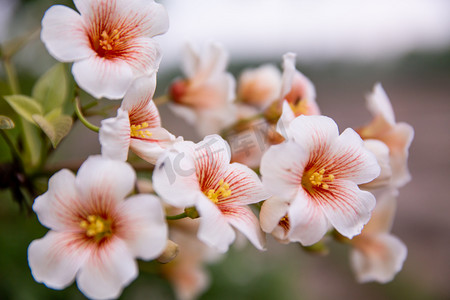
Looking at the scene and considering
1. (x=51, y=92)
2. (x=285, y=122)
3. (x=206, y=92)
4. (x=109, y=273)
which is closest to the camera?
(x=109, y=273)

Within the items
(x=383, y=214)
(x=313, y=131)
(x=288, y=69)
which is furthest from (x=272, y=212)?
(x=383, y=214)

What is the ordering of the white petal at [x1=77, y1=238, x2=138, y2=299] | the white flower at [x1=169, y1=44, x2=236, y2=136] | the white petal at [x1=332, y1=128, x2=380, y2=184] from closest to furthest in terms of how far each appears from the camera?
1. the white petal at [x1=77, y1=238, x2=138, y2=299]
2. the white petal at [x1=332, y1=128, x2=380, y2=184]
3. the white flower at [x1=169, y1=44, x2=236, y2=136]

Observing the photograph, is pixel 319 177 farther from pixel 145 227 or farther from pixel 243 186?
pixel 145 227

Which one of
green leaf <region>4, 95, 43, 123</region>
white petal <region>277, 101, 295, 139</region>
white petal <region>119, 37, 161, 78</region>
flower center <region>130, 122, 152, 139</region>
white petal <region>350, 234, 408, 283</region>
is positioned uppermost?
white petal <region>119, 37, 161, 78</region>

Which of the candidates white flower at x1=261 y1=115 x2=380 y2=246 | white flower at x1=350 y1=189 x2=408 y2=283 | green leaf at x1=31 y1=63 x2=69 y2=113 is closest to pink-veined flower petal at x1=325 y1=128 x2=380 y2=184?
white flower at x1=261 y1=115 x2=380 y2=246

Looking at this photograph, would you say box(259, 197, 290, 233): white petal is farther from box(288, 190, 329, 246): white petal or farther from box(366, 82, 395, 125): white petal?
box(366, 82, 395, 125): white petal

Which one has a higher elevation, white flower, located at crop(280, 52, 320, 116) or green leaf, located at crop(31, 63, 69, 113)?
white flower, located at crop(280, 52, 320, 116)
